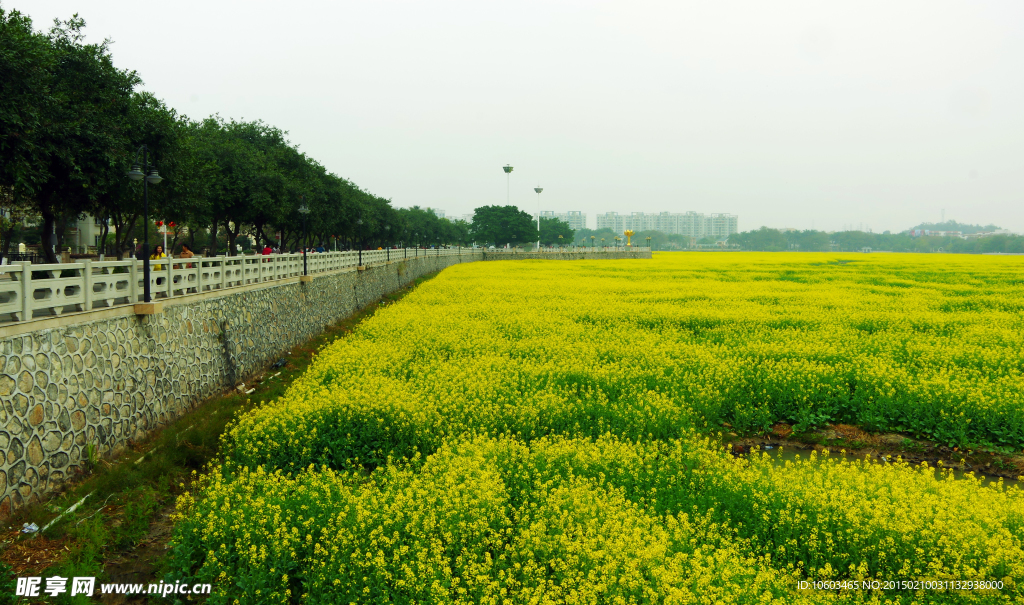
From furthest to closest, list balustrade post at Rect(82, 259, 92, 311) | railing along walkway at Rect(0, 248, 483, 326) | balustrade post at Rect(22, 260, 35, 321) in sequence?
balustrade post at Rect(82, 259, 92, 311) → railing along walkway at Rect(0, 248, 483, 326) → balustrade post at Rect(22, 260, 35, 321)

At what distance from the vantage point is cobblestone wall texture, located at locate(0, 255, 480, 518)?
761cm

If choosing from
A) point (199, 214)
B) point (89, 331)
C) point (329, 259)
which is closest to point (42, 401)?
point (89, 331)

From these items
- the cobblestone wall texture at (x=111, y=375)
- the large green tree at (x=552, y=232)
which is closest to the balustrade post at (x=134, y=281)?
the cobblestone wall texture at (x=111, y=375)

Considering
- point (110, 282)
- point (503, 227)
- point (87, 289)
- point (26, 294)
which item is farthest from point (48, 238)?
point (503, 227)

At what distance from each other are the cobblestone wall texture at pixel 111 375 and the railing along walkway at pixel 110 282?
409 mm

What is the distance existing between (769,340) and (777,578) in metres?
11.6

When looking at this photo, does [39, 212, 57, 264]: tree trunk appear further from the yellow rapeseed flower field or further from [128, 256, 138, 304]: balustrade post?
[128, 256, 138, 304]: balustrade post

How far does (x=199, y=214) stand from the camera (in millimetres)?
30438

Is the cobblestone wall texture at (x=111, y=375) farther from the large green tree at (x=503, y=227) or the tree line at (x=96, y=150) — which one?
the large green tree at (x=503, y=227)

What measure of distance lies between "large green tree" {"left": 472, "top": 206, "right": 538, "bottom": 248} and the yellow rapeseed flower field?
116023 mm

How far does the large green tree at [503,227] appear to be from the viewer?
132m

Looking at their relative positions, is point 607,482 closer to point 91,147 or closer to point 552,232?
point 91,147

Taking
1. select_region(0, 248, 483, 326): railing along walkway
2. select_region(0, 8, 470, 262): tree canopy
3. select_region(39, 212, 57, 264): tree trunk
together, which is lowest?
select_region(0, 248, 483, 326): railing along walkway

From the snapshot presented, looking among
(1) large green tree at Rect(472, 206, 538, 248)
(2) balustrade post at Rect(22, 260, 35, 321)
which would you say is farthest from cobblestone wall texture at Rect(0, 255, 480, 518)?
(1) large green tree at Rect(472, 206, 538, 248)
